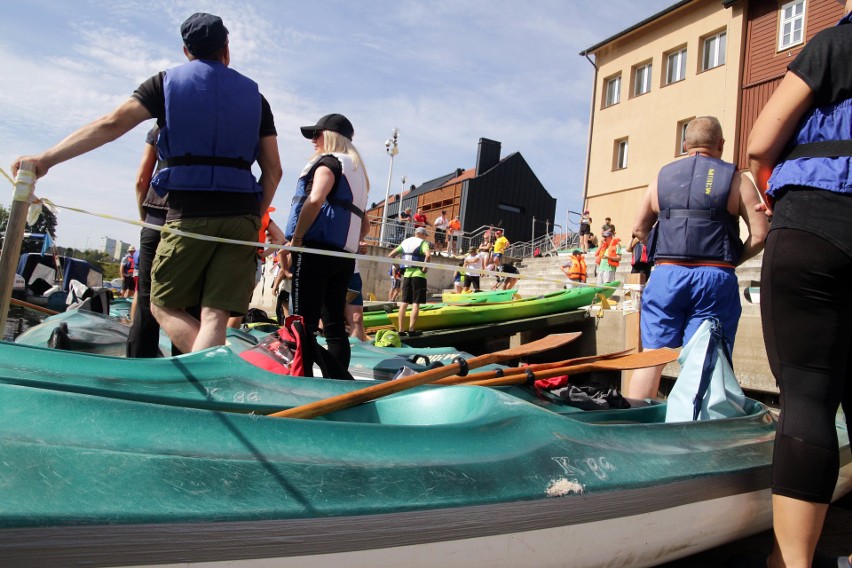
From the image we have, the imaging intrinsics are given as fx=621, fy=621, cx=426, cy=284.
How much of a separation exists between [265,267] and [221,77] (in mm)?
12639

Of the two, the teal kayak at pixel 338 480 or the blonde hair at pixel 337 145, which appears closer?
the teal kayak at pixel 338 480

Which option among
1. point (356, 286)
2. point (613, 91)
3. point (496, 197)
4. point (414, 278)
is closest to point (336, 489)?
point (356, 286)

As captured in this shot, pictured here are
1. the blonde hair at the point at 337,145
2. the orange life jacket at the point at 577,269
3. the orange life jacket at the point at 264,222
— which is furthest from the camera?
the orange life jacket at the point at 577,269

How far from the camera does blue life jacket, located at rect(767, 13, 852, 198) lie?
1.55m

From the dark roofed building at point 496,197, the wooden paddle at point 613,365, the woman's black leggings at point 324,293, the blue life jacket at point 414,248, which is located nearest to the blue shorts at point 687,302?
the wooden paddle at point 613,365

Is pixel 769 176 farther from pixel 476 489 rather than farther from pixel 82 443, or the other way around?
pixel 82 443

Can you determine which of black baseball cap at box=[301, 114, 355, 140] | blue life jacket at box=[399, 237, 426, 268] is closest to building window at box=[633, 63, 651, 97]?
blue life jacket at box=[399, 237, 426, 268]

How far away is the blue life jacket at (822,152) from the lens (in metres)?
1.55

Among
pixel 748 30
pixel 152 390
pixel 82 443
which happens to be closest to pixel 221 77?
pixel 152 390

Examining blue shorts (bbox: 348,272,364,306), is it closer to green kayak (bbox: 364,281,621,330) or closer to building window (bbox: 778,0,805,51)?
green kayak (bbox: 364,281,621,330)

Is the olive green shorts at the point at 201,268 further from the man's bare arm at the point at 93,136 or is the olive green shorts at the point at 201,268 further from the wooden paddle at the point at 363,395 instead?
the wooden paddle at the point at 363,395

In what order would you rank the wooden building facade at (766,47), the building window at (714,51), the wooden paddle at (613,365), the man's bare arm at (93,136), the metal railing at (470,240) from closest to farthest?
the man's bare arm at (93,136) < the wooden paddle at (613,365) < the wooden building facade at (766,47) < the building window at (714,51) < the metal railing at (470,240)

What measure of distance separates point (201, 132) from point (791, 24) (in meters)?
17.6

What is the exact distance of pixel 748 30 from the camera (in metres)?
16.7
